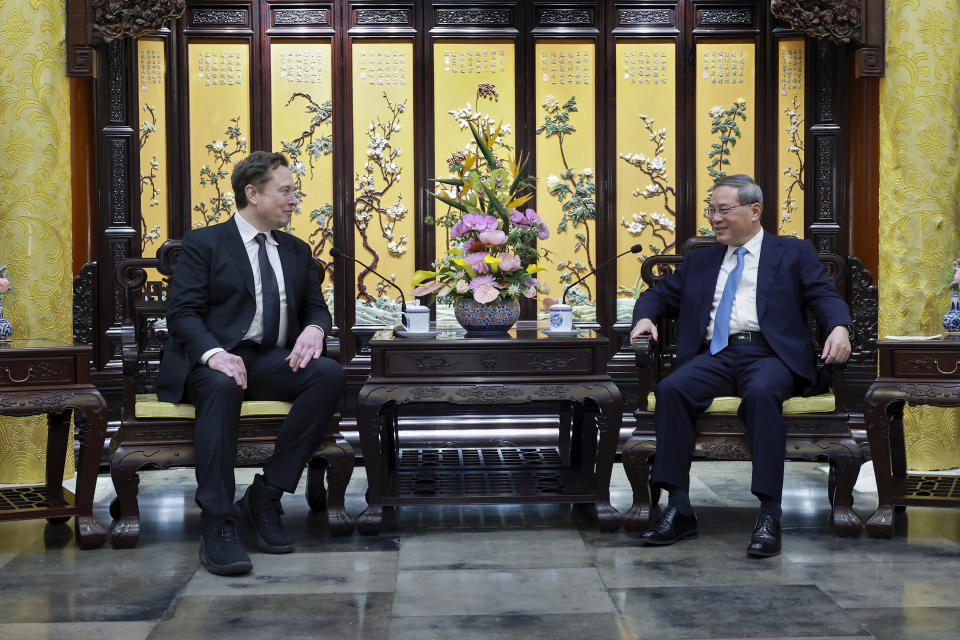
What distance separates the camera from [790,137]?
5.14m

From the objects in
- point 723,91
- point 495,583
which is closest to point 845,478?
point 495,583

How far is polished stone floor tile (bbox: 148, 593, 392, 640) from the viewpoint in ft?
8.23

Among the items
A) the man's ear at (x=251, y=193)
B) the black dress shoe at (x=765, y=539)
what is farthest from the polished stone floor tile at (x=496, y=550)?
the man's ear at (x=251, y=193)

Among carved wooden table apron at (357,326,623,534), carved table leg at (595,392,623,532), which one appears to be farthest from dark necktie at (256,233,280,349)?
carved table leg at (595,392,623,532)

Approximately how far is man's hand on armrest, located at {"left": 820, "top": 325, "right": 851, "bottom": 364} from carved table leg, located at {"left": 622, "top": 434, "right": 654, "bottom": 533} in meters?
0.62

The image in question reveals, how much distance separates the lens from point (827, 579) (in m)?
2.92

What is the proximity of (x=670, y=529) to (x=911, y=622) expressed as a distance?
0.87m

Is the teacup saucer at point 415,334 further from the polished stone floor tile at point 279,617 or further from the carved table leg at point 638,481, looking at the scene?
the polished stone floor tile at point 279,617

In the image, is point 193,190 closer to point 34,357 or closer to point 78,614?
point 34,357

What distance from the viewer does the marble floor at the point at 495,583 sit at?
8.38 feet


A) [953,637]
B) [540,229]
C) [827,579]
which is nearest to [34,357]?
[540,229]

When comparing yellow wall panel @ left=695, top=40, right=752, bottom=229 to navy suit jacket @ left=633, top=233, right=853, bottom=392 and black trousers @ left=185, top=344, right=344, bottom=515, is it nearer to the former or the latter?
navy suit jacket @ left=633, top=233, right=853, bottom=392

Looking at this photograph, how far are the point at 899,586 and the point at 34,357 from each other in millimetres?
2607

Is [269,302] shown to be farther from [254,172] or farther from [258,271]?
[254,172]
